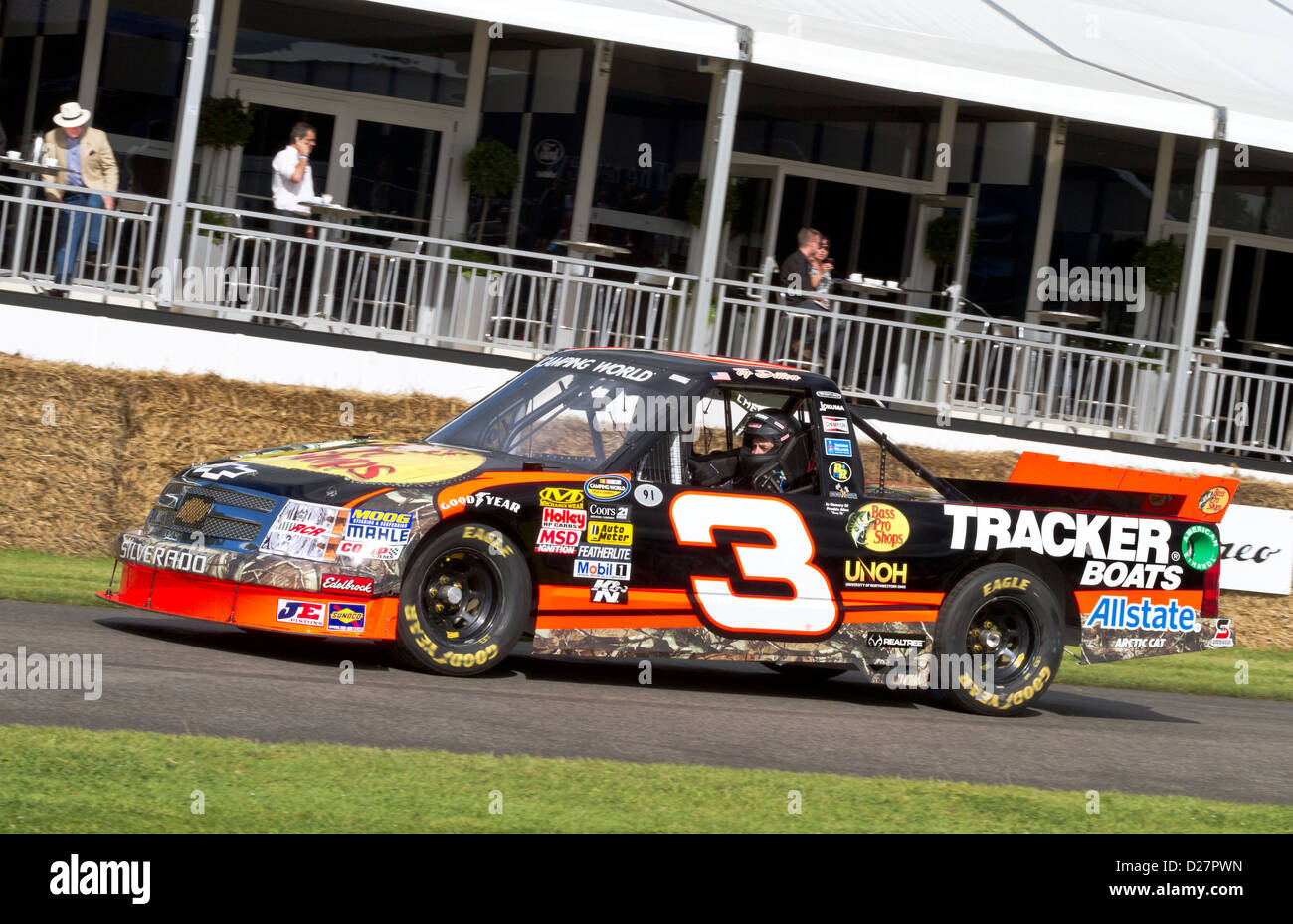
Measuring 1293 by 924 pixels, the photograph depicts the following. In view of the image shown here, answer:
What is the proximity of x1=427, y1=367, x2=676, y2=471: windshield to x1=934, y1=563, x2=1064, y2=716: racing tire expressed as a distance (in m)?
2.06

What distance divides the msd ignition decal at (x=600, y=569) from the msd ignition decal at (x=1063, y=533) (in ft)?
6.76

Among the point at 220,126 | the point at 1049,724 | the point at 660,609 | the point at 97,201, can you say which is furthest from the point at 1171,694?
the point at 220,126

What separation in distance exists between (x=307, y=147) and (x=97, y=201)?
6.49 feet

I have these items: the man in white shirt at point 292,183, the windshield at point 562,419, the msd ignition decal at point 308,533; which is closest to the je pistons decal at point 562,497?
the windshield at point 562,419

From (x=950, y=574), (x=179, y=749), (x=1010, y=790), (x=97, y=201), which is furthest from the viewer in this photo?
(x=97, y=201)

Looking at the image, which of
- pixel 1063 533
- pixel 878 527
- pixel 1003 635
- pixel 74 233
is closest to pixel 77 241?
pixel 74 233

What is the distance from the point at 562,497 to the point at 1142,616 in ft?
12.4

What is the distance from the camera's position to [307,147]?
16062mm

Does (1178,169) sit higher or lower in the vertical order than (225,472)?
higher

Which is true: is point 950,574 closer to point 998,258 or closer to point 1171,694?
point 1171,694

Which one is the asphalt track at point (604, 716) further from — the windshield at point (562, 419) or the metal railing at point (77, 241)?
the metal railing at point (77, 241)

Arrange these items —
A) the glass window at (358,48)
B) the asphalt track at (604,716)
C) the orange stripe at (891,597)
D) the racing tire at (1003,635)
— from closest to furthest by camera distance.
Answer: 1. the asphalt track at (604,716)
2. the orange stripe at (891,597)
3. the racing tire at (1003,635)
4. the glass window at (358,48)

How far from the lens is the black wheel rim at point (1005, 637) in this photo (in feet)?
33.7

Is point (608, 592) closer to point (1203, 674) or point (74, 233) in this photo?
point (1203, 674)
